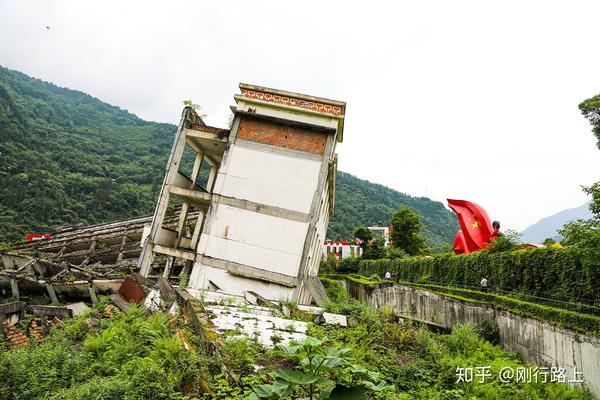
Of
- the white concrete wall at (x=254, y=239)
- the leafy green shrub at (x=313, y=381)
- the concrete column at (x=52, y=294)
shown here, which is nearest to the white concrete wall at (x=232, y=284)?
the white concrete wall at (x=254, y=239)

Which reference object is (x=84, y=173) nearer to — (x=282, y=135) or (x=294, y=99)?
(x=282, y=135)

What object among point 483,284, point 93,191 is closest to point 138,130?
point 93,191

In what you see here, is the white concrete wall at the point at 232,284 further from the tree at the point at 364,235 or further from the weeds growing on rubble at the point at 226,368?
the tree at the point at 364,235

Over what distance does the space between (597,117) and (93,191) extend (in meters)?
62.4

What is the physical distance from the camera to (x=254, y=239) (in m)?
16.8

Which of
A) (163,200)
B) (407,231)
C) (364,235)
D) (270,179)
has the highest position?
(407,231)

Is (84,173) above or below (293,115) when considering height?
above

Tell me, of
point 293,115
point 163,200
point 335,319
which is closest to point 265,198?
point 293,115

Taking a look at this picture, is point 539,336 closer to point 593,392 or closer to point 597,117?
point 593,392

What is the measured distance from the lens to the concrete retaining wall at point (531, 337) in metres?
7.36

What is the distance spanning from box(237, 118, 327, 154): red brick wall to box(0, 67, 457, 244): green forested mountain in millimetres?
39911

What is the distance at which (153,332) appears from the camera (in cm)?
658

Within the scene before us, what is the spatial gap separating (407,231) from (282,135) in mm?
28739

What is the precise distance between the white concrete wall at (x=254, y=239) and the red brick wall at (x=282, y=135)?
11.2 ft
